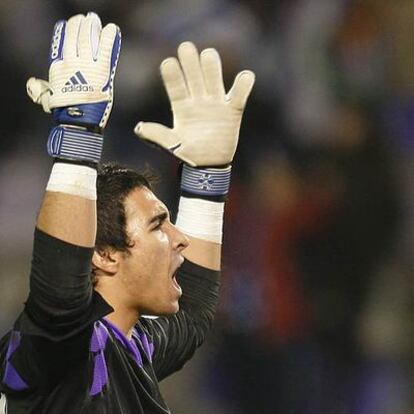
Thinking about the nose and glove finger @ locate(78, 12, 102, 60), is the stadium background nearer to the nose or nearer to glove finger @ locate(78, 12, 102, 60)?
the nose

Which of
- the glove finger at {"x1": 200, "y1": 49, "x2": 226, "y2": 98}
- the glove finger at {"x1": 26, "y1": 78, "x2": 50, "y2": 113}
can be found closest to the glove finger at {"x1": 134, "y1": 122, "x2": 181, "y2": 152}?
the glove finger at {"x1": 200, "y1": 49, "x2": 226, "y2": 98}

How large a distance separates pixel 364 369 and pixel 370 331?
11 cm

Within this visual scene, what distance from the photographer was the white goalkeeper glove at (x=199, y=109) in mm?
1627

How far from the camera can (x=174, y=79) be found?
1624 mm

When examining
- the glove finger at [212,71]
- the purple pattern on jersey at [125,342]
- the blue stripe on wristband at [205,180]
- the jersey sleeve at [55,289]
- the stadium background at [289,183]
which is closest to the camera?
the jersey sleeve at [55,289]

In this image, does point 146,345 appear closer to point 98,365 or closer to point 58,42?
point 98,365

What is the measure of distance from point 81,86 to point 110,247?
0.38m

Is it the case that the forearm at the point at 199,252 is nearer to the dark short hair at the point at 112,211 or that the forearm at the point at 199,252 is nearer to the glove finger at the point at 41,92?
the dark short hair at the point at 112,211

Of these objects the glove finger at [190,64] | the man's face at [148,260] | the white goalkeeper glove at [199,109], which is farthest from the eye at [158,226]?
the glove finger at [190,64]

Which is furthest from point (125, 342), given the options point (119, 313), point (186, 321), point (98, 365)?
point (186, 321)

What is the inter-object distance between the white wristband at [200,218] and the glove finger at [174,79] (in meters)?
0.23

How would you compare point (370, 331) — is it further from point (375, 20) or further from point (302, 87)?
point (375, 20)

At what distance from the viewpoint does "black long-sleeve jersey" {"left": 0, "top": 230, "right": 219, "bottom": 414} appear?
1.22 m

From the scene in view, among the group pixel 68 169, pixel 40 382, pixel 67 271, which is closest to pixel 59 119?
pixel 68 169
